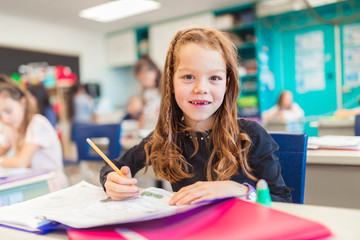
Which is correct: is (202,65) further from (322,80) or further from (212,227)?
(322,80)

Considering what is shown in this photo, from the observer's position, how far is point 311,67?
203 inches

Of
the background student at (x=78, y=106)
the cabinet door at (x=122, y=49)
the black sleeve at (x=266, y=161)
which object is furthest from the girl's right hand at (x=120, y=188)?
Result: the cabinet door at (x=122, y=49)

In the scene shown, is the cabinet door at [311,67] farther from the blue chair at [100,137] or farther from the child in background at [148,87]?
the blue chair at [100,137]

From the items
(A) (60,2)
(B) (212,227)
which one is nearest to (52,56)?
(A) (60,2)

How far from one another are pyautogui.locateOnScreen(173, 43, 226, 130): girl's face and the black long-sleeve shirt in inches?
4.4

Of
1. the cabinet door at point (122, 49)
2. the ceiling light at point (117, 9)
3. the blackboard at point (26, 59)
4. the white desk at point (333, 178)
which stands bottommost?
the white desk at point (333, 178)

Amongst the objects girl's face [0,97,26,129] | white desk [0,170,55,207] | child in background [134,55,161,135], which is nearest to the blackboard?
child in background [134,55,161,135]

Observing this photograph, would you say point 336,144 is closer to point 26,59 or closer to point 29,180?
point 29,180

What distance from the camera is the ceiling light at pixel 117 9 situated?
4.75 m

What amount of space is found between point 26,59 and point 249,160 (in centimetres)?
509

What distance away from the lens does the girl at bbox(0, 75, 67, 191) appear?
1.74 m

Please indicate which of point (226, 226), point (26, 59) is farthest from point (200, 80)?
point (26, 59)

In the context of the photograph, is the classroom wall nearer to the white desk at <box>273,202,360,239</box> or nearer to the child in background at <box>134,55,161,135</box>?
the child in background at <box>134,55,161,135</box>

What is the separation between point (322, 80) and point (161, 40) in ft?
9.25
